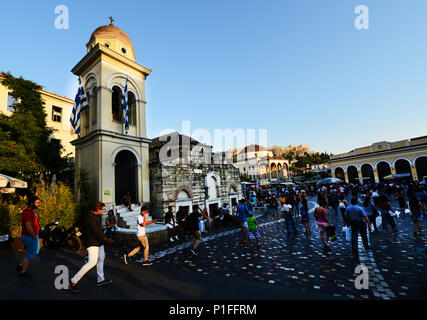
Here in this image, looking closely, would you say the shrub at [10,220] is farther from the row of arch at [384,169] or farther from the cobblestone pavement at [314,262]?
the row of arch at [384,169]

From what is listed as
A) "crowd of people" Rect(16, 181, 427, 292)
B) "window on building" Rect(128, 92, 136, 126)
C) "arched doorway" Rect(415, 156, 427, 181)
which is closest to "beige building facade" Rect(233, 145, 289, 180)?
"arched doorway" Rect(415, 156, 427, 181)

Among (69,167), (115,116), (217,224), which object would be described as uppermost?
(115,116)

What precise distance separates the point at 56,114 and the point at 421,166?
1898 inches

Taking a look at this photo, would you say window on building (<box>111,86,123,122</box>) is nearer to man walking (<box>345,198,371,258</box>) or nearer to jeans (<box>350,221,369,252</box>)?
man walking (<box>345,198,371,258</box>)

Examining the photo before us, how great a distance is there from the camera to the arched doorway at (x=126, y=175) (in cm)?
1200

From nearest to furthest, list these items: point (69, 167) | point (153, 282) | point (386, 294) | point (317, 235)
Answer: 1. point (386, 294)
2. point (153, 282)
3. point (317, 235)
4. point (69, 167)

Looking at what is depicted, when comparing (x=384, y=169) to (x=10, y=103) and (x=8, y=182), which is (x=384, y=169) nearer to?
(x=8, y=182)

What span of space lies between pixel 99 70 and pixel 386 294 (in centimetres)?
1507

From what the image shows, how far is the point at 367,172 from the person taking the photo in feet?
109

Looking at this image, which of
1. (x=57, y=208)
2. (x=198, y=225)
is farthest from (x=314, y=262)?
(x=57, y=208)

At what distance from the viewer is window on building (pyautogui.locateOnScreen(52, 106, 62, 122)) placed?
67.5 feet
